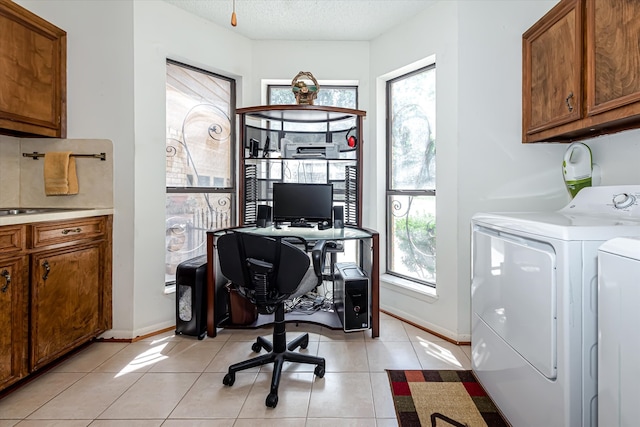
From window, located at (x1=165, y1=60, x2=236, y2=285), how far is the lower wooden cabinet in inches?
21.0

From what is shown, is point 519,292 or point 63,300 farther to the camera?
point 63,300

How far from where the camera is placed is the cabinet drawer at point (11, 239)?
1.64 meters

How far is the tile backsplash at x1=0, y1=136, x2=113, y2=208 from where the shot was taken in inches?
93.7

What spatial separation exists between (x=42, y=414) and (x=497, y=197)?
9.83 feet

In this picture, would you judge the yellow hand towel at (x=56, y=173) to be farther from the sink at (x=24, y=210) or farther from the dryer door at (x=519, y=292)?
the dryer door at (x=519, y=292)

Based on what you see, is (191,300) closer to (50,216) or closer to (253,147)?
(50,216)

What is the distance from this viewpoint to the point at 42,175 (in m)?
2.41

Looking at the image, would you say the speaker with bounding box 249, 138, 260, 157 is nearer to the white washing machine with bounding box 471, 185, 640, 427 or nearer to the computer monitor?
the computer monitor

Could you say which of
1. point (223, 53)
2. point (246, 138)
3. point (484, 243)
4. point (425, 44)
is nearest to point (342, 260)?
point (246, 138)

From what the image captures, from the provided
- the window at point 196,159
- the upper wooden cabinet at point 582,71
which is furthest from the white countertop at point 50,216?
the upper wooden cabinet at point 582,71

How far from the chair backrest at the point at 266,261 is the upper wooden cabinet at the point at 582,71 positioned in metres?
1.53

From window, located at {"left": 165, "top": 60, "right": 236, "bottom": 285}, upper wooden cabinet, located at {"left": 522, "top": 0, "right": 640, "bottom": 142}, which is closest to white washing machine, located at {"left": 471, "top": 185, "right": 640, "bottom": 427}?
upper wooden cabinet, located at {"left": 522, "top": 0, "right": 640, "bottom": 142}

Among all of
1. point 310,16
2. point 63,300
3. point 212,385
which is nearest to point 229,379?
point 212,385

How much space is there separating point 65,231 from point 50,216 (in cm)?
15
